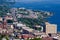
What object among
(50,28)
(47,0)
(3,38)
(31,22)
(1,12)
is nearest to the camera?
(3,38)

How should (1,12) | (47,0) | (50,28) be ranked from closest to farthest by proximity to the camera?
(50,28), (1,12), (47,0)

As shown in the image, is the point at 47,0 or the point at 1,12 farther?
the point at 47,0

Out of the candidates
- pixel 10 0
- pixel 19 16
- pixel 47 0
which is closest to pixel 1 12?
pixel 19 16

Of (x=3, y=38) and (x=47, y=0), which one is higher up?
(x=3, y=38)

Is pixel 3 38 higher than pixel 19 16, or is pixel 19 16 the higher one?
pixel 3 38

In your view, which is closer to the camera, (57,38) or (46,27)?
(57,38)

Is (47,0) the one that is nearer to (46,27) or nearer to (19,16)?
(19,16)

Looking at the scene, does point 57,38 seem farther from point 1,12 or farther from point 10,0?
point 10,0

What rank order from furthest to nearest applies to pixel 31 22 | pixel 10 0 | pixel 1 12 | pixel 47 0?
1. pixel 47 0
2. pixel 10 0
3. pixel 1 12
4. pixel 31 22

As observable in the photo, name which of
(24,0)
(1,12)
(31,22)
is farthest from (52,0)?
(31,22)
